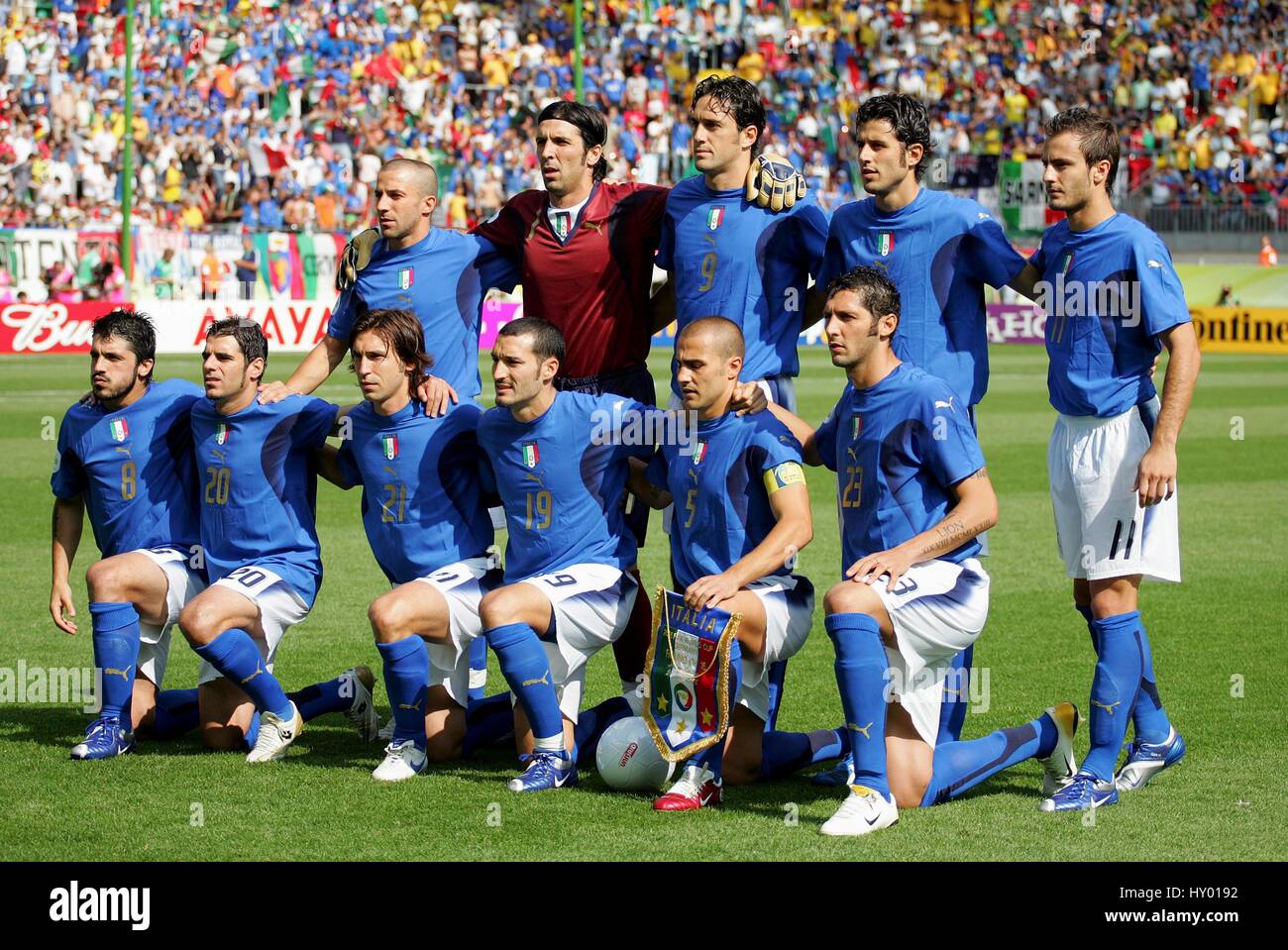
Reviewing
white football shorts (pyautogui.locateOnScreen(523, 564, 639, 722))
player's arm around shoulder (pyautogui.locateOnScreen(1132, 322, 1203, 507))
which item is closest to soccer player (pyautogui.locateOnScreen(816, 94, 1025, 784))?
player's arm around shoulder (pyautogui.locateOnScreen(1132, 322, 1203, 507))

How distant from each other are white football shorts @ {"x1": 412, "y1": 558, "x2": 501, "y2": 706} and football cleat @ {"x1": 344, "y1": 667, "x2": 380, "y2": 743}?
428mm

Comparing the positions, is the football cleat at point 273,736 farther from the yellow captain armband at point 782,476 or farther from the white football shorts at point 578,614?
the yellow captain armband at point 782,476

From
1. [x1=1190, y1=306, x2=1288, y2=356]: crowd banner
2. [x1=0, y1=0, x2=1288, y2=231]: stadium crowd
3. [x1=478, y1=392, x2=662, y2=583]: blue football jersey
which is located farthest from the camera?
[x1=0, y1=0, x2=1288, y2=231]: stadium crowd

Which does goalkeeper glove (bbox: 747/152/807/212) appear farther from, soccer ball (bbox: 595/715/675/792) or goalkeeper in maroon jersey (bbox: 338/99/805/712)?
soccer ball (bbox: 595/715/675/792)

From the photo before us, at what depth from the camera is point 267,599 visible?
6.27 metres

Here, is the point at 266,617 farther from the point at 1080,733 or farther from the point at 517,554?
the point at 1080,733

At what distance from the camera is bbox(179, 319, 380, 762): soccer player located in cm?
629

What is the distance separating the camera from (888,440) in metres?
5.43

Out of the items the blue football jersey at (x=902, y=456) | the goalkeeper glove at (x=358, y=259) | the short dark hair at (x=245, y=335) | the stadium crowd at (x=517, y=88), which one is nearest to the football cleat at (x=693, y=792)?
the blue football jersey at (x=902, y=456)

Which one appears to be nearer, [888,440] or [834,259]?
[888,440]

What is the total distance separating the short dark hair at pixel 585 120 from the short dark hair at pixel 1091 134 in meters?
1.76

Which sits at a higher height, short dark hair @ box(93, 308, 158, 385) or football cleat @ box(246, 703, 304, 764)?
short dark hair @ box(93, 308, 158, 385)
